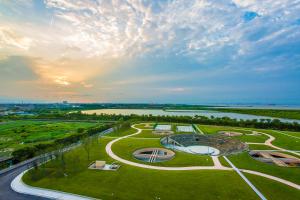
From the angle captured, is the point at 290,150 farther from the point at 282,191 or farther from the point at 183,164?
the point at 183,164

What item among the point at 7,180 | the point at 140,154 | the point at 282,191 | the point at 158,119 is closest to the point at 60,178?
the point at 7,180

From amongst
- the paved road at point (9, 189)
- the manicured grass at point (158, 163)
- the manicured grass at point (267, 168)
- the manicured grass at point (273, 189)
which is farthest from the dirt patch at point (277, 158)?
the paved road at point (9, 189)

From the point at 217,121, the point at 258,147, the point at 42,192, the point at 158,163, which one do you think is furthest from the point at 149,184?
the point at 217,121

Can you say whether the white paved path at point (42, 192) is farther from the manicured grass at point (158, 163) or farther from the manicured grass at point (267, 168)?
the manicured grass at point (267, 168)

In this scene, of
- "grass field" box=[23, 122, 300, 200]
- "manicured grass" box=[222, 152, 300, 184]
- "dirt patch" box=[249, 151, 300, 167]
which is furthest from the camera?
"dirt patch" box=[249, 151, 300, 167]

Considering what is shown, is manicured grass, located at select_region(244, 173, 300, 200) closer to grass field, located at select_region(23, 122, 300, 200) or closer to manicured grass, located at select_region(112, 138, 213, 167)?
grass field, located at select_region(23, 122, 300, 200)

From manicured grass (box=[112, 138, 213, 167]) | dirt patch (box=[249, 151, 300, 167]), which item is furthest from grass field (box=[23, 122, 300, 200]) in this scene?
dirt patch (box=[249, 151, 300, 167])

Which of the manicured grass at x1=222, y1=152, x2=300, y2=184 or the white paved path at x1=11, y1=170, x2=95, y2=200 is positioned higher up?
the manicured grass at x1=222, y1=152, x2=300, y2=184
